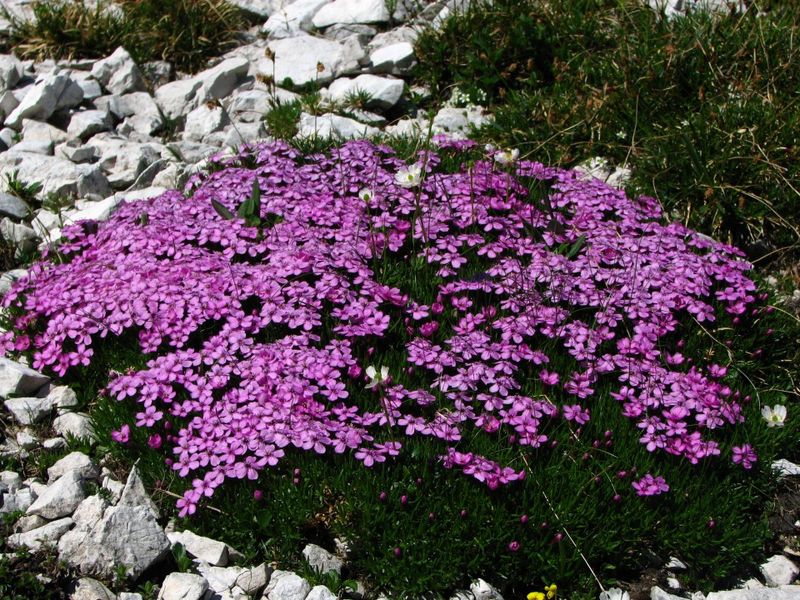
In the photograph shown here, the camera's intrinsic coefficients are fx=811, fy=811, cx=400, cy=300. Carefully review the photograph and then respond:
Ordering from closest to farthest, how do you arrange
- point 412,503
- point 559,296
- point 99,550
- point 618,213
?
point 99,550
point 412,503
point 559,296
point 618,213

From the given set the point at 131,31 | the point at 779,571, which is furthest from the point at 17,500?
the point at 131,31

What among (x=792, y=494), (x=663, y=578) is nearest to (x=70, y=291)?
(x=663, y=578)

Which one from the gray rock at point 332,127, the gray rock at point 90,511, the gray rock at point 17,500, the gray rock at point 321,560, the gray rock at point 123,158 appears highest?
the gray rock at point 332,127

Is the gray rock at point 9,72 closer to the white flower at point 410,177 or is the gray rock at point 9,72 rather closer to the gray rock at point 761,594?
the white flower at point 410,177

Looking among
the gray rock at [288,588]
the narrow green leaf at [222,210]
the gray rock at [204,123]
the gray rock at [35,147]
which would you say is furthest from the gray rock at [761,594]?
the gray rock at [35,147]

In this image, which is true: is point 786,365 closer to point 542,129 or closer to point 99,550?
point 542,129

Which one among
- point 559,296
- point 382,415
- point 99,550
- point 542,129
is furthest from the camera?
point 542,129

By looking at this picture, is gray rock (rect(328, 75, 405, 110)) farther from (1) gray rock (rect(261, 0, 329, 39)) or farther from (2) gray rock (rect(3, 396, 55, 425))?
(2) gray rock (rect(3, 396, 55, 425))
